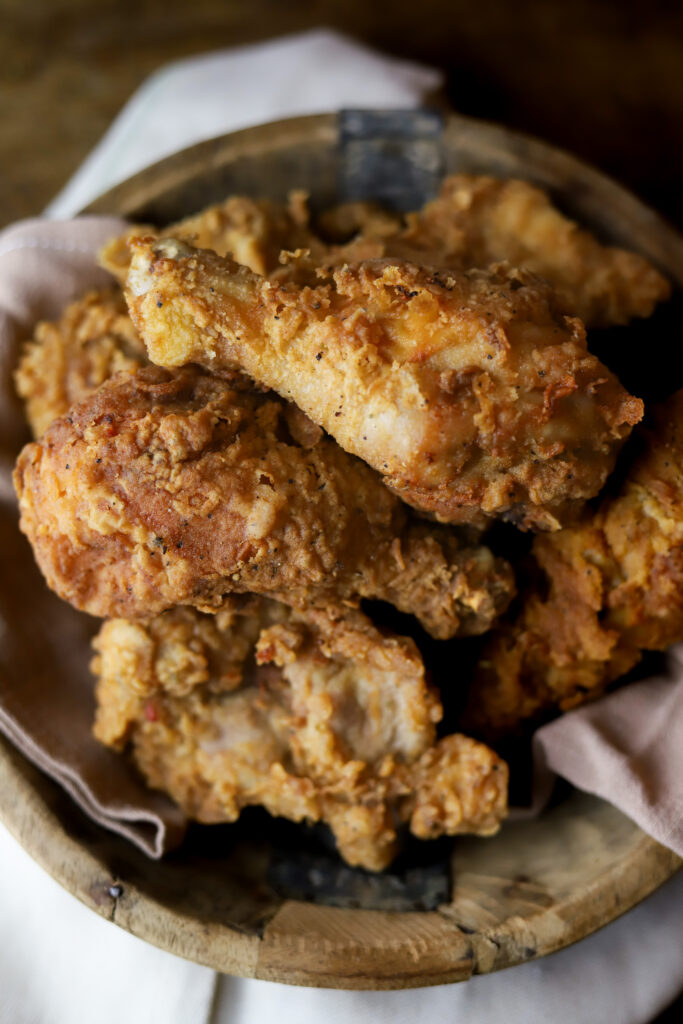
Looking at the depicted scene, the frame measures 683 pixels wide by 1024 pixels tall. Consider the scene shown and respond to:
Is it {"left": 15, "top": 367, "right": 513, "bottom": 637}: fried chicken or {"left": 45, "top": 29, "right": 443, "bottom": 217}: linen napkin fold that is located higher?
{"left": 45, "top": 29, "right": 443, "bottom": 217}: linen napkin fold

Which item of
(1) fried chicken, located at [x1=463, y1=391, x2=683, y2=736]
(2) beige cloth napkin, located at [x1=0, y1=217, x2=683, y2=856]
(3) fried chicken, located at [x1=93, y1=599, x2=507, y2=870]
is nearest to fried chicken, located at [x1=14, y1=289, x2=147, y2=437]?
(2) beige cloth napkin, located at [x1=0, y1=217, x2=683, y2=856]

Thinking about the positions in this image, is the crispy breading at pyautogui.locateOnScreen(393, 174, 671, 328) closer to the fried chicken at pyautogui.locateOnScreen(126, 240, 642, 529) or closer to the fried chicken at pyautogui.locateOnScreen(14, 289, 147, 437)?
the fried chicken at pyautogui.locateOnScreen(126, 240, 642, 529)

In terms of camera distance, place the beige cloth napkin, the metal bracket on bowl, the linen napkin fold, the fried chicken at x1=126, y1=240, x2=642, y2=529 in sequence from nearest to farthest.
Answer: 1. the fried chicken at x1=126, y1=240, x2=642, y2=529
2. the beige cloth napkin
3. the metal bracket on bowl
4. the linen napkin fold

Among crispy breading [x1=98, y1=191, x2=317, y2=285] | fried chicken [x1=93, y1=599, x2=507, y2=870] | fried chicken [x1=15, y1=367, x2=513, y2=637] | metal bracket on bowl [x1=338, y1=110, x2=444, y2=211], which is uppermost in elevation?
metal bracket on bowl [x1=338, y1=110, x2=444, y2=211]

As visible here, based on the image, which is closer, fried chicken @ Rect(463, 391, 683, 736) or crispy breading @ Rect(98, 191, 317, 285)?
fried chicken @ Rect(463, 391, 683, 736)

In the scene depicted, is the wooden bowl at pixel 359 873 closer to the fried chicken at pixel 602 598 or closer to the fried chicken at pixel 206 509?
the fried chicken at pixel 602 598

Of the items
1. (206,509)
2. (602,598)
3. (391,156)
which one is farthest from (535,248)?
(206,509)

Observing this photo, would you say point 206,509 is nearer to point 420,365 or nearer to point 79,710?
point 420,365
